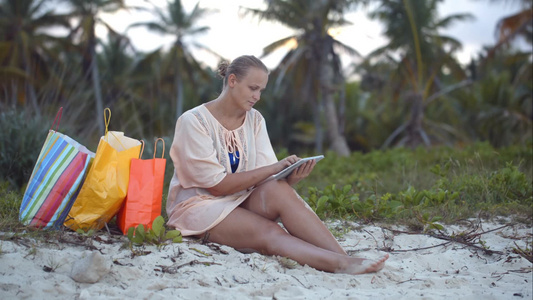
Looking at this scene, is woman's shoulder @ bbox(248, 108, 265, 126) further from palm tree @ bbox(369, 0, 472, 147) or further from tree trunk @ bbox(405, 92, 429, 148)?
tree trunk @ bbox(405, 92, 429, 148)

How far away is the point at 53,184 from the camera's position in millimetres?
2977

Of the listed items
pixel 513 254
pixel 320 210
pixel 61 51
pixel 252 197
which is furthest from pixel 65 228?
pixel 61 51

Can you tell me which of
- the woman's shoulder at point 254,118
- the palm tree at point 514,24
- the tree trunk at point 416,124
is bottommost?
the tree trunk at point 416,124

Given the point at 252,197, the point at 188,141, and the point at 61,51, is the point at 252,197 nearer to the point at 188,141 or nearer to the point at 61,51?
the point at 188,141

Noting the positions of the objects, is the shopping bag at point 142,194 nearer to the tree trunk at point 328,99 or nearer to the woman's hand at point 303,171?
the woman's hand at point 303,171

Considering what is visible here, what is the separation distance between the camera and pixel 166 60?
28.7m

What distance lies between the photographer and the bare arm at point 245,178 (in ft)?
10.2

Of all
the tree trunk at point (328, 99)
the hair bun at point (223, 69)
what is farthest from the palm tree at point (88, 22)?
the hair bun at point (223, 69)

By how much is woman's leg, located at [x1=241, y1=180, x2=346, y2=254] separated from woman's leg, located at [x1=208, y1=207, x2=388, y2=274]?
0.21 feet

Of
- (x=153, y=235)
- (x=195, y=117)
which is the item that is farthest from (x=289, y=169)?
(x=153, y=235)

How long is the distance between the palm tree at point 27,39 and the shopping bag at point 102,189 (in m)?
20.9

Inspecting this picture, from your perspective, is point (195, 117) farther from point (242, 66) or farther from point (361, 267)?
point (361, 267)

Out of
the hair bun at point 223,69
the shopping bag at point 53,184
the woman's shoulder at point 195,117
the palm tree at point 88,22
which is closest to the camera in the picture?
the shopping bag at point 53,184

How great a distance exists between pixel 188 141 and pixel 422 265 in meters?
1.63
